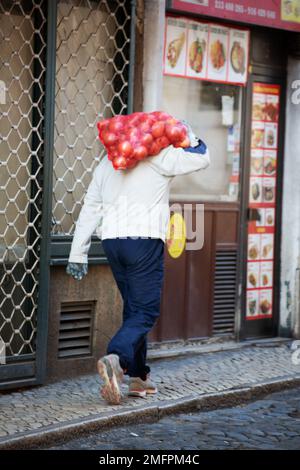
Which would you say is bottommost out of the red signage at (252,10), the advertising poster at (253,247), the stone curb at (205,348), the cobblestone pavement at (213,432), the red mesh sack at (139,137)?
the cobblestone pavement at (213,432)

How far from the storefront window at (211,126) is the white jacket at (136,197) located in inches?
81.9

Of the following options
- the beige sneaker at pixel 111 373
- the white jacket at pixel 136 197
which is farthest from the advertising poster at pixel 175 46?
the beige sneaker at pixel 111 373

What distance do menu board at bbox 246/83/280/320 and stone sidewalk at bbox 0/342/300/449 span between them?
26.3 inches

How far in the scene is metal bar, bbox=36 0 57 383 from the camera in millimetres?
8445

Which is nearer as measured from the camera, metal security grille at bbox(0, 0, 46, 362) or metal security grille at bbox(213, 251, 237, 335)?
metal security grille at bbox(0, 0, 46, 362)

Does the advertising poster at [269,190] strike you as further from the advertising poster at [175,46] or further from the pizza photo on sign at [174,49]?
the pizza photo on sign at [174,49]

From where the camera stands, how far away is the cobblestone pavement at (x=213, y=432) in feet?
Answer: 23.0

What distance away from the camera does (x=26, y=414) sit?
756cm

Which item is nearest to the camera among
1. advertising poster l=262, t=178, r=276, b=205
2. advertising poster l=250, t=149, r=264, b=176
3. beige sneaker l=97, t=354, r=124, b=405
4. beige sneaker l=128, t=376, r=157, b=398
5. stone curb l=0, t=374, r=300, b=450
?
stone curb l=0, t=374, r=300, b=450

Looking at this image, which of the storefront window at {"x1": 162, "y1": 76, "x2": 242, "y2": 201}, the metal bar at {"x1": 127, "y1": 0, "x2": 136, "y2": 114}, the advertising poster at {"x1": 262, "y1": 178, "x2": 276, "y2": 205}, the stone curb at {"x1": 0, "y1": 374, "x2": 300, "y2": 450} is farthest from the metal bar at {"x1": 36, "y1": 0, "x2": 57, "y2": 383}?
the advertising poster at {"x1": 262, "y1": 178, "x2": 276, "y2": 205}

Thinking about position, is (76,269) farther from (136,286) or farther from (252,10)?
(252,10)

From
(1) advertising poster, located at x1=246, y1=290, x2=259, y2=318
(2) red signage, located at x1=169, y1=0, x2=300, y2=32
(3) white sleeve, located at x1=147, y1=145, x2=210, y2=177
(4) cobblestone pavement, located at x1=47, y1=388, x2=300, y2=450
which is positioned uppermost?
(2) red signage, located at x1=169, y1=0, x2=300, y2=32

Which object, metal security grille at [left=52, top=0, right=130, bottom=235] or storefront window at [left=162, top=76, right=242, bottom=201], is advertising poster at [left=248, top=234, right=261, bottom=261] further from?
metal security grille at [left=52, top=0, right=130, bottom=235]

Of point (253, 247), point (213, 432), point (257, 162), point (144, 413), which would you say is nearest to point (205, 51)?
point (257, 162)
